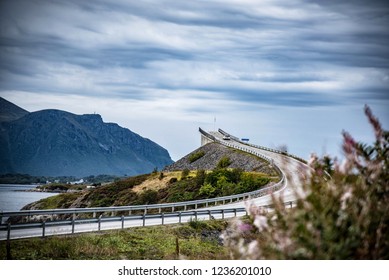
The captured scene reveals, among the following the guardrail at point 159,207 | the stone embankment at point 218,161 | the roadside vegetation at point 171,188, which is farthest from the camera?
the stone embankment at point 218,161

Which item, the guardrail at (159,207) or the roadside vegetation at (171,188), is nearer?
the guardrail at (159,207)

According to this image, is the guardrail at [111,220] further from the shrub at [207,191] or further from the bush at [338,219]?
the shrub at [207,191]

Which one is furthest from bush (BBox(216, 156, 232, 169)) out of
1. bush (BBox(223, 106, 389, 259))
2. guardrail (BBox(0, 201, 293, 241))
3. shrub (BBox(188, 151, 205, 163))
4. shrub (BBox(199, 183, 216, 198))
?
bush (BBox(223, 106, 389, 259))

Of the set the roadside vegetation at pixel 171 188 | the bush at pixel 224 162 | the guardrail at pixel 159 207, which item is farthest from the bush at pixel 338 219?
the bush at pixel 224 162

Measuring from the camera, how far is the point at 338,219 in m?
12.3

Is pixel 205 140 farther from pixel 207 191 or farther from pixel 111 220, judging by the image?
pixel 111 220

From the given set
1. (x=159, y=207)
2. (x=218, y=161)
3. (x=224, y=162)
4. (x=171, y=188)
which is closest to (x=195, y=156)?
(x=218, y=161)

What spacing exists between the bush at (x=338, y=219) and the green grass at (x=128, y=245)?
319 inches

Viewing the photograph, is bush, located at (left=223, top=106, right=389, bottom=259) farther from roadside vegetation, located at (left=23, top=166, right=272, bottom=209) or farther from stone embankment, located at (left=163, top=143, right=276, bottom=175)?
stone embankment, located at (left=163, top=143, right=276, bottom=175)

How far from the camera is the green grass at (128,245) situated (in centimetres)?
2566

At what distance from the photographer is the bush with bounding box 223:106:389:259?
12352 mm
